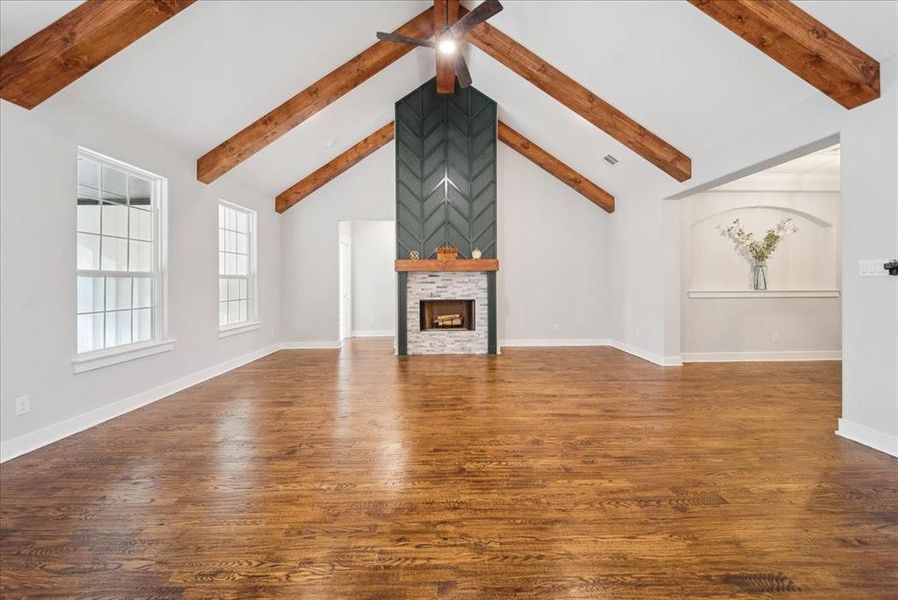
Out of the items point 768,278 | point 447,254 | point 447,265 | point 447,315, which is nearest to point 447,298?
point 447,315

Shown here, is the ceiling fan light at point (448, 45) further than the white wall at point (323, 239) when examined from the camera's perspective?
No

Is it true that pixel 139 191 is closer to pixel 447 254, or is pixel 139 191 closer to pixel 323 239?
pixel 323 239

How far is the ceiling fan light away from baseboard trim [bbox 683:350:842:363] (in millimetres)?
4936

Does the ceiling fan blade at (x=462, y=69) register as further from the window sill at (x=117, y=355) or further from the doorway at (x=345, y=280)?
the doorway at (x=345, y=280)

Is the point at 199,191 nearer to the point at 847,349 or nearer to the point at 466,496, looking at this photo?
the point at 466,496

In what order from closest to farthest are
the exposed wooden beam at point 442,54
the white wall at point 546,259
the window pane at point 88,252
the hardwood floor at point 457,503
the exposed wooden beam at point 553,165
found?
1. the hardwood floor at point 457,503
2. the window pane at point 88,252
3. the exposed wooden beam at point 442,54
4. the exposed wooden beam at point 553,165
5. the white wall at point 546,259

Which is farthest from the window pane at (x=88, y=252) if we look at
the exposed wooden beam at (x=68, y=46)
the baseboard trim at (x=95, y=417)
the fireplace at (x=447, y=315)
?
the fireplace at (x=447, y=315)

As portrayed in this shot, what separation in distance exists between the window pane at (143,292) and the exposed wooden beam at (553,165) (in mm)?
5512

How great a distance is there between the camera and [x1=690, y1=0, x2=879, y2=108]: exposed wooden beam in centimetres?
278

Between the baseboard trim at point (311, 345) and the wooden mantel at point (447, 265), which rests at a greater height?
the wooden mantel at point (447, 265)

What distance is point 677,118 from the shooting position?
440 centimetres

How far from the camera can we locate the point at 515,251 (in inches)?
297

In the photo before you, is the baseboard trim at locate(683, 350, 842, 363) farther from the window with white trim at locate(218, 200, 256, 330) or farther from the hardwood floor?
the window with white trim at locate(218, 200, 256, 330)

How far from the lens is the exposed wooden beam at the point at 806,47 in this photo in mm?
2777
